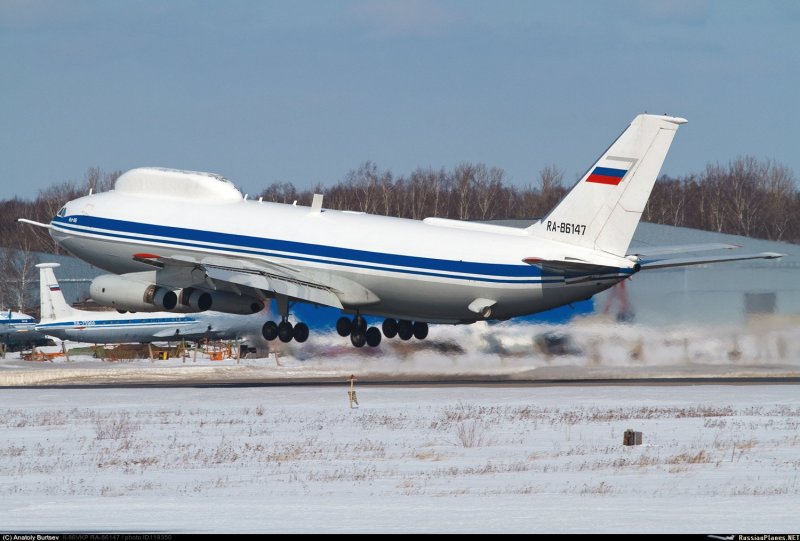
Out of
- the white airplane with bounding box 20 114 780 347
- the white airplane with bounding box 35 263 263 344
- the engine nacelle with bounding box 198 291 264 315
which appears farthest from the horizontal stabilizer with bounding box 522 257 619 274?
the white airplane with bounding box 35 263 263 344

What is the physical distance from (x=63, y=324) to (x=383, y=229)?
47357 mm

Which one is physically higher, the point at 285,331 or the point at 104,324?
the point at 285,331

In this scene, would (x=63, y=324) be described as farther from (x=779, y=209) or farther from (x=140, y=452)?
(x=779, y=209)

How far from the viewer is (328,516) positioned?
1905 centimetres

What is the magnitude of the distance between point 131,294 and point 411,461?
21.9 metres

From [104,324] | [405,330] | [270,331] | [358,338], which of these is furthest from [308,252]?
[104,324]

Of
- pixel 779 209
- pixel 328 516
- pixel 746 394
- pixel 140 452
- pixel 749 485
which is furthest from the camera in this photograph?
pixel 779 209

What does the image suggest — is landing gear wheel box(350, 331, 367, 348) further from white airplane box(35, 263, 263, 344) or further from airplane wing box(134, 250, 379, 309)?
white airplane box(35, 263, 263, 344)

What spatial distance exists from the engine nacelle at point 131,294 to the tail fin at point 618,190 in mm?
14414

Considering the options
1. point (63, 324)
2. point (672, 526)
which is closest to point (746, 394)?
point (672, 526)

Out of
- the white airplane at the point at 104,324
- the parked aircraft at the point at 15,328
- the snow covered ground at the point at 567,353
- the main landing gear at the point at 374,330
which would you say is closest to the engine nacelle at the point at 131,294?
the main landing gear at the point at 374,330

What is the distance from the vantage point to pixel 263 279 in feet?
152

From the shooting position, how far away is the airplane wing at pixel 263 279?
151ft

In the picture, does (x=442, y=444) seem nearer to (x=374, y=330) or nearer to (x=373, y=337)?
(x=373, y=337)
